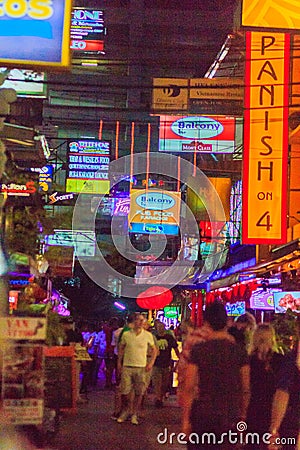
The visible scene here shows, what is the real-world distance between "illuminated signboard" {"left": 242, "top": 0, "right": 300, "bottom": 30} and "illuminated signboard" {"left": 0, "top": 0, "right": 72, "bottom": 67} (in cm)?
239

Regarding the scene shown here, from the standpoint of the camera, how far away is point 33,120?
21.7m

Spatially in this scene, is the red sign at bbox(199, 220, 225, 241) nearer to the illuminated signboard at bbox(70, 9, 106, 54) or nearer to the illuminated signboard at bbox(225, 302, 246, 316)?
the illuminated signboard at bbox(225, 302, 246, 316)

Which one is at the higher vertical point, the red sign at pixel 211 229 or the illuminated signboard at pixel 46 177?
the illuminated signboard at pixel 46 177

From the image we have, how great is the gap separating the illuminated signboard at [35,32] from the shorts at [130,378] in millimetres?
6882

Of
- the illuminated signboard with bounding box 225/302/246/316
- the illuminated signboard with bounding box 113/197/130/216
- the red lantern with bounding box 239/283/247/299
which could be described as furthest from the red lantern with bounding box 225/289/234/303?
the illuminated signboard with bounding box 113/197/130/216

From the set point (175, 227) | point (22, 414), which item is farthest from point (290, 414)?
point (175, 227)

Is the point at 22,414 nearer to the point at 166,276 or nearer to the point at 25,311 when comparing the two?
the point at 25,311

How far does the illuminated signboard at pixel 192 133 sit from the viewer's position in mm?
20922

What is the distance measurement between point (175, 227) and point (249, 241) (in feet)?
35.4

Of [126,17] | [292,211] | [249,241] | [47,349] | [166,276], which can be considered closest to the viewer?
[47,349]

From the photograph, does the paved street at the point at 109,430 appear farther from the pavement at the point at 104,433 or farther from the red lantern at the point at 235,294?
the red lantern at the point at 235,294

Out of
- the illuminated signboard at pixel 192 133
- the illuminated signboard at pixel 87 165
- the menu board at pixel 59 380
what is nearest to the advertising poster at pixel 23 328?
the menu board at pixel 59 380

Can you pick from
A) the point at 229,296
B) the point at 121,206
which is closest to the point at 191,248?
the point at 121,206

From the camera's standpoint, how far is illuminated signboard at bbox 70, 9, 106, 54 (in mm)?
29016
